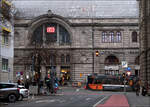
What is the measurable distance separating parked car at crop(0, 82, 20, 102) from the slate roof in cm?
4396

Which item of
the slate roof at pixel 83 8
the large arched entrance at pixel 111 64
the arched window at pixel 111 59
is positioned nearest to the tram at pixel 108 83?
the large arched entrance at pixel 111 64

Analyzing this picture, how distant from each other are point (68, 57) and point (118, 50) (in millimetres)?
10300

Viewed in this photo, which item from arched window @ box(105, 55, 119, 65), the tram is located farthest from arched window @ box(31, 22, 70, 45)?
the tram

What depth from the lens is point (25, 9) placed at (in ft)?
245

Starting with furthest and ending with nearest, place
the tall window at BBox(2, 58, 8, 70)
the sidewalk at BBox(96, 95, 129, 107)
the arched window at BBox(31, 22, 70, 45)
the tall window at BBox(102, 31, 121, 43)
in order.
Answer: the arched window at BBox(31, 22, 70, 45) → the tall window at BBox(102, 31, 121, 43) → the tall window at BBox(2, 58, 8, 70) → the sidewalk at BBox(96, 95, 129, 107)

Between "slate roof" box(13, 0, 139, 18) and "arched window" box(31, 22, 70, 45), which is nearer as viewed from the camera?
"arched window" box(31, 22, 70, 45)

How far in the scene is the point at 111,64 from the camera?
223ft

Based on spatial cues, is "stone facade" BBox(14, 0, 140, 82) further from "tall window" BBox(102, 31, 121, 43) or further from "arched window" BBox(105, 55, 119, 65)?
"tall window" BBox(102, 31, 121, 43)

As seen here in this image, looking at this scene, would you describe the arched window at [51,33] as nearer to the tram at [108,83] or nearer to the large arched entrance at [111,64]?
the large arched entrance at [111,64]

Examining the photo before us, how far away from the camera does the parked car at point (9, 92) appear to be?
28.2 meters

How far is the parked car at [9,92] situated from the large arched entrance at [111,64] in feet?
134

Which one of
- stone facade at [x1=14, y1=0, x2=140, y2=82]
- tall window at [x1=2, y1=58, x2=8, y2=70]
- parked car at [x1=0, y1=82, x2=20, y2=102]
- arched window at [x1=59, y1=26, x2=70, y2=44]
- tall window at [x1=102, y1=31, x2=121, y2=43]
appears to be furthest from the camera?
arched window at [x1=59, y1=26, x2=70, y2=44]

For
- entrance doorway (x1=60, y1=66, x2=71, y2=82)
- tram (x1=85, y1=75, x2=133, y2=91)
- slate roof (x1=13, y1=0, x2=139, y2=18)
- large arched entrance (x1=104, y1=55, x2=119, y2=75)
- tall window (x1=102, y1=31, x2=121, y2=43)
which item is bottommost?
tram (x1=85, y1=75, x2=133, y2=91)

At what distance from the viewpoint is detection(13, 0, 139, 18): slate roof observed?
71506 mm
